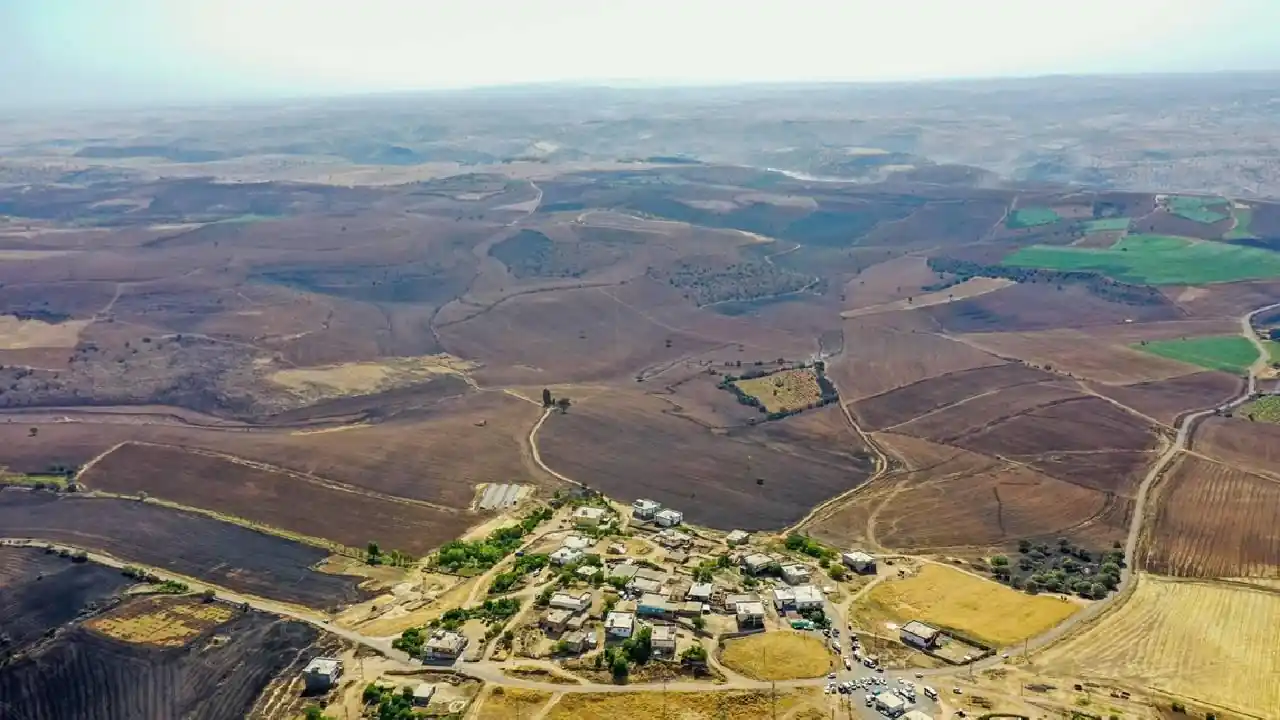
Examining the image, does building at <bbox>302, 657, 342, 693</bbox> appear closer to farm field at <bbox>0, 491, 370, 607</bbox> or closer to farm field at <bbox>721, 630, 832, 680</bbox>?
farm field at <bbox>0, 491, 370, 607</bbox>

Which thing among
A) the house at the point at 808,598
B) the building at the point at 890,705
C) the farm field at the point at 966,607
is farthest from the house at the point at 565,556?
the building at the point at 890,705

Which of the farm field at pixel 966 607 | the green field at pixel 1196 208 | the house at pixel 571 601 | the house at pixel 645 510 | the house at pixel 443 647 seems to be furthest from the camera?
the green field at pixel 1196 208

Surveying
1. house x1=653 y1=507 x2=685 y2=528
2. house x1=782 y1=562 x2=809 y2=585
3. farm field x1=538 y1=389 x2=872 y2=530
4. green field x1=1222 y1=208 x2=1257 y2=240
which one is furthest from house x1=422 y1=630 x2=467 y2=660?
green field x1=1222 y1=208 x2=1257 y2=240

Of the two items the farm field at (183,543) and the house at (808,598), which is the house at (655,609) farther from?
the farm field at (183,543)

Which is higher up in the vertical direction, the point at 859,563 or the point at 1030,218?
the point at 1030,218

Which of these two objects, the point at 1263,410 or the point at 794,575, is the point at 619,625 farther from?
the point at 1263,410

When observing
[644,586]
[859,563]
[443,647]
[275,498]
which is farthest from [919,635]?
[275,498]
